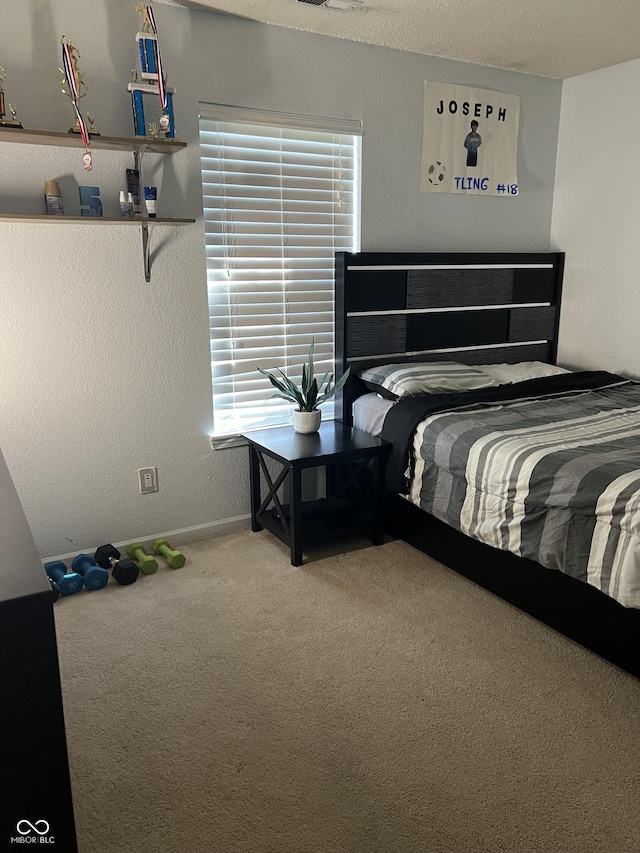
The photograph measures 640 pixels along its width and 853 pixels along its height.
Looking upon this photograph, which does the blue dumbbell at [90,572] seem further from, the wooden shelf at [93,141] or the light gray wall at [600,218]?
the light gray wall at [600,218]

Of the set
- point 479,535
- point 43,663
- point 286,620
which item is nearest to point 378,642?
point 286,620

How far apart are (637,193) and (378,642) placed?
104 inches

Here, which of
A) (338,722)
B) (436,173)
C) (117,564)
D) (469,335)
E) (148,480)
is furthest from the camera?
(469,335)

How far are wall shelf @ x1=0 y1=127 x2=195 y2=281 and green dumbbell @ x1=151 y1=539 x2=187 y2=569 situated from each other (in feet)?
4.05

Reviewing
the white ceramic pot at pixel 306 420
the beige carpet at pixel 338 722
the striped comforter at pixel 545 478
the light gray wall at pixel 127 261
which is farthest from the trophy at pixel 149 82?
the beige carpet at pixel 338 722

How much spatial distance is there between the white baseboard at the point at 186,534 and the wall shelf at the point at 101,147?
48.6 inches

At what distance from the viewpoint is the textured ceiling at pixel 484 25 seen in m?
2.56

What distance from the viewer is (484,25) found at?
2.78 metres

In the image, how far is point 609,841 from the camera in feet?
4.87

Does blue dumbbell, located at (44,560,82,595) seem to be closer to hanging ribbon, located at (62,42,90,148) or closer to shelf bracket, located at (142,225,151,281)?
shelf bracket, located at (142,225,151,281)

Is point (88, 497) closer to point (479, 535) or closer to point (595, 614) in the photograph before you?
point (479, 535)

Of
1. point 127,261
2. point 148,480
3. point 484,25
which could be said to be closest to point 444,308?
point 484,25

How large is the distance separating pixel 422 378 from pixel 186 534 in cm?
132

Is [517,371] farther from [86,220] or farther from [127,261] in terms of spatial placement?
[86,220]
